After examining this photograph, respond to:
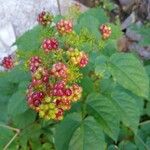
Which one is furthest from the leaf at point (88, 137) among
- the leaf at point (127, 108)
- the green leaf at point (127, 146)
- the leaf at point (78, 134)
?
the green leaf at point (127, 146)

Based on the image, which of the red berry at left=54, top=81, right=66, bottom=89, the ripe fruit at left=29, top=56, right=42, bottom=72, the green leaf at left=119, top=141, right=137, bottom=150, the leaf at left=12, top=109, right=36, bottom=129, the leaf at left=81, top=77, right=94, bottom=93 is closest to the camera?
the red berry at left=54, top=81, right=66, bottom=89

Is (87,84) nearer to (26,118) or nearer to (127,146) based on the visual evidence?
(26,118)

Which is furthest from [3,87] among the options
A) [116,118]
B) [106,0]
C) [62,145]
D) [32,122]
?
[106,0]

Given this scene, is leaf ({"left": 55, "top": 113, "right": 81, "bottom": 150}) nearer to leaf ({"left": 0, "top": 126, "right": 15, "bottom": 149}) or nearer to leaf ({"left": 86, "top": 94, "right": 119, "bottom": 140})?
leaf ({"left": 86, "top": 94, "right": 119, "bottom": 140})

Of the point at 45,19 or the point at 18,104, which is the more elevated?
the point at 45,19

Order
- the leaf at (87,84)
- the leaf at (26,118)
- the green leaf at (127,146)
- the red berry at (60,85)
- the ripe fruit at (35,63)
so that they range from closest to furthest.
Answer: the red berry at (60,85), the ripe fruit at (35,63), the leaf at (87,84), the leaf at (26,118), the green leaf at (127,146)

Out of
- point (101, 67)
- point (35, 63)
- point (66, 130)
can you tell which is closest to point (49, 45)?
point (35, 63)

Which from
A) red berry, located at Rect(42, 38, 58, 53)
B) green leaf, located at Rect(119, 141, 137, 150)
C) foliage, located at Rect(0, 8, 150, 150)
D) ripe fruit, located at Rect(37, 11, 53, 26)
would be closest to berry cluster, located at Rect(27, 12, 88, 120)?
red berry, located at Rect(42, 38, 58, 53)

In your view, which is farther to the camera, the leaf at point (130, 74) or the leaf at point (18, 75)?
the leaf at point (18, 75)

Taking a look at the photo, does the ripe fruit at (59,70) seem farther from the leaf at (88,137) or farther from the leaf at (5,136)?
the leaf at (5,136)
